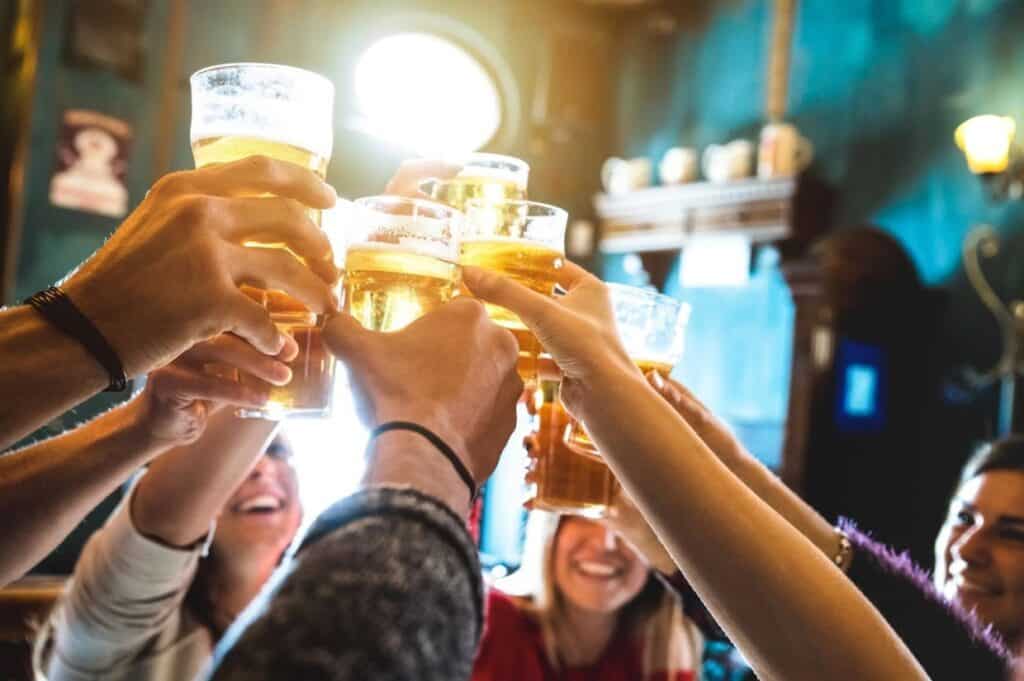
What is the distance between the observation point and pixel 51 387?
35.0 inches

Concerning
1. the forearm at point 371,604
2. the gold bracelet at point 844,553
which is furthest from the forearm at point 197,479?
the gold bracelet at point 844,553

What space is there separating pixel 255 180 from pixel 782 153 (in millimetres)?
5283

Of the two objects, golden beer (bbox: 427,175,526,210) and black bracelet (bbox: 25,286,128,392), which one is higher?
golden beer (bbox: 427,175,526,210)

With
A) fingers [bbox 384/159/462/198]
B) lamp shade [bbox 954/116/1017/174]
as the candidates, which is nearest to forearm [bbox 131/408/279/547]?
fingers [bbox 384/159/462/198]

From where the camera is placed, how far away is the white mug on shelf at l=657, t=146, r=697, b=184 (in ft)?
21.1

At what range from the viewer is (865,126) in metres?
5.79

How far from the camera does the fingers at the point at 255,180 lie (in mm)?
961

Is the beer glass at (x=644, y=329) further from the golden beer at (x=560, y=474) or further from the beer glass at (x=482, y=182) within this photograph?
the beer glass at (x=482, y=182)

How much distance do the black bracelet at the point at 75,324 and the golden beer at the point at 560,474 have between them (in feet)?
2.10

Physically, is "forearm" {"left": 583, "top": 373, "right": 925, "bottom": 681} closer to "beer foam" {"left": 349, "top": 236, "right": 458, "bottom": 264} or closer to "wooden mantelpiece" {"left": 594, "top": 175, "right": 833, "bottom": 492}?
"beer foam" {"left": 349, "top": 236, "right": 458, "bottom": 264}

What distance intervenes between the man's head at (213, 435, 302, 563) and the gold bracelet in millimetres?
1366

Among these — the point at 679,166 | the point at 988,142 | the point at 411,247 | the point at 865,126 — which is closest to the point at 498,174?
the point at 411,247

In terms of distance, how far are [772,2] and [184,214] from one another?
6300 millimetres

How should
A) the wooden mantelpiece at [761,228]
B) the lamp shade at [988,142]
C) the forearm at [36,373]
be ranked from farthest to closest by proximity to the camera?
the wooden mantelpiece at [761,228]
the lamp shade at [988,142]
the forearm at [36,373]
